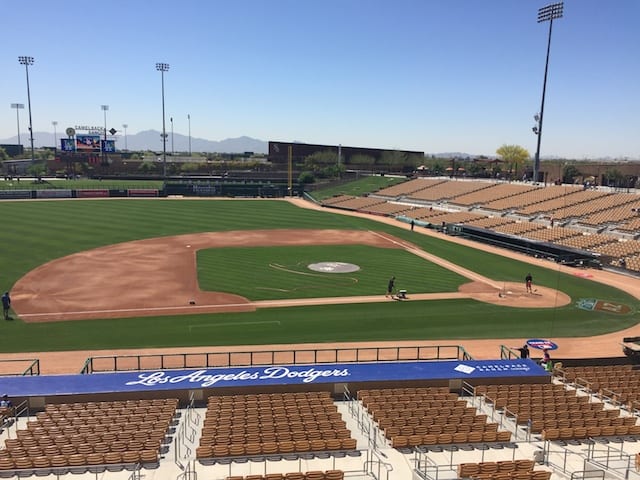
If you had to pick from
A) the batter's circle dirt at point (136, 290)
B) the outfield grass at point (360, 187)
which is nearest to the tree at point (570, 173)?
the outfield grass at point (360, 187)

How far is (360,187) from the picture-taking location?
114188 millimetres

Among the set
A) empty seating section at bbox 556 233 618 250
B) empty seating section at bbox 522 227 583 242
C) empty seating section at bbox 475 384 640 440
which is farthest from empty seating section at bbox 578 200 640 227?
empty seating section at bbox 475 384 640 440

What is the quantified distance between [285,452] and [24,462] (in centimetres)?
711

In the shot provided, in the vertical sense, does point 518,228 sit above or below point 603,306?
above

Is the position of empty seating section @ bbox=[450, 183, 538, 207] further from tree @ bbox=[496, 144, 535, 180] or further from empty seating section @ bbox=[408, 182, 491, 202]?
tree @ bbox=[496, 144, 535, 180]

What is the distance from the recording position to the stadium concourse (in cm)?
1352

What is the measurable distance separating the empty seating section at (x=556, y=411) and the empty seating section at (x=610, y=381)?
109 centimetres

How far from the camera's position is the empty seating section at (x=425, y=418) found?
15.2 metres

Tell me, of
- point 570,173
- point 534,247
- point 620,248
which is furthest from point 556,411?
point 570,173

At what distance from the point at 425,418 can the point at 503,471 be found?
11.7ft

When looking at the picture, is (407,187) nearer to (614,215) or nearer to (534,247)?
(614,215)

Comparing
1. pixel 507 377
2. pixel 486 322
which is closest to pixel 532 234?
pixel 486 322

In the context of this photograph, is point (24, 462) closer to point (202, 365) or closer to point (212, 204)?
point (202, 365)

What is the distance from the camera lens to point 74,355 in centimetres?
2555
